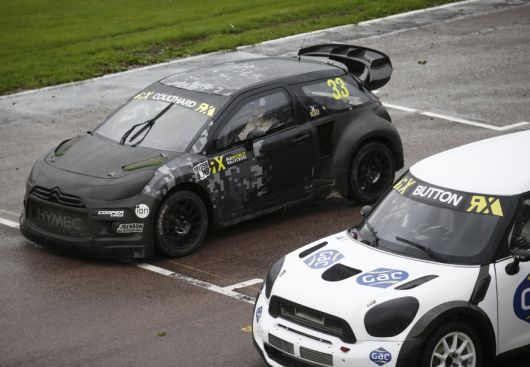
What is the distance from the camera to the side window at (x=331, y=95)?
12.5m

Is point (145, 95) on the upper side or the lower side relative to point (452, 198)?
upper

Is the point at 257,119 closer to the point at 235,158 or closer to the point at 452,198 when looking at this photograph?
the point at 235,158

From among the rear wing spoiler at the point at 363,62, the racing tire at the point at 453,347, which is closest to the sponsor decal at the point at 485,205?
the racing tire at the point at 453,347

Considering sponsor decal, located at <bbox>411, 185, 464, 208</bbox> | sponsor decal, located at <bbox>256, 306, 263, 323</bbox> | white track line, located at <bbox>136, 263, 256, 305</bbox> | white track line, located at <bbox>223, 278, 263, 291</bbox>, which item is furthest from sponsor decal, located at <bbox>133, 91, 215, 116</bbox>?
sponsor decal, located at <bbox>256, 306, 263, 323</bbox>

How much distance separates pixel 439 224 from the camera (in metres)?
8.63

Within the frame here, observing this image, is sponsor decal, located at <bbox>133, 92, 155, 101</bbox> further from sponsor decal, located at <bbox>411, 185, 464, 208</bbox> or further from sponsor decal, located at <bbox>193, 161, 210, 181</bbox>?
sponsor decal, located at <bbox>411, 185, 464, 208</bbox>

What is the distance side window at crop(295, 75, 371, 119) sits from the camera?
12469 millimetres

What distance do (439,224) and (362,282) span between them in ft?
3.15

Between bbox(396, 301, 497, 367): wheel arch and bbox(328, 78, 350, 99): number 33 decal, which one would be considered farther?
bbox(328, 78, 350, 99): number 33 decal

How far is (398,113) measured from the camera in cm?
1700

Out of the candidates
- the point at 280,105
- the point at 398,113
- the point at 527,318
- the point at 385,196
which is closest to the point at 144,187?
the point at 280,105

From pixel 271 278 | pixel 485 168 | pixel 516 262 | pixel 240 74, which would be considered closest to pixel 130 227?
pixel 240 74

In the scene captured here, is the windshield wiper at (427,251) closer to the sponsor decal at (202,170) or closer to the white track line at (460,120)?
the sponsor decal at (202,170)

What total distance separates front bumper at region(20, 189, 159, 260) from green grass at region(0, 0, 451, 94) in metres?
8.76
